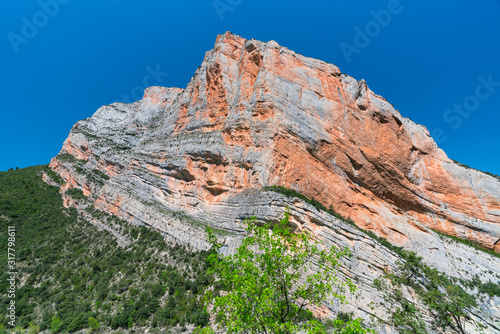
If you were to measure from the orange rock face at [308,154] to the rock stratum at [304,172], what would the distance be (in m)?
0.20

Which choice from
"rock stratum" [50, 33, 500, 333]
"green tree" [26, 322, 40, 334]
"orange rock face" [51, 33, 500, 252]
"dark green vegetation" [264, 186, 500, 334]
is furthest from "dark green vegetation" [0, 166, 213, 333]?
"dark green vegetation" [264, 186, 500, 334]

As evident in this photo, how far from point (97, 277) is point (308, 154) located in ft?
105

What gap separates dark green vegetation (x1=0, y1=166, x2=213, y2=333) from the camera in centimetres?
2161

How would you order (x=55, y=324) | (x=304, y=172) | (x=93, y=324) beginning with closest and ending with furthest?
(x=93, y=324) < (x=55, y=324) < (x=304, y=172)

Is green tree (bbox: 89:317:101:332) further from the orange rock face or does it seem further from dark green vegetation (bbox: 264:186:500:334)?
dark green vegetation (bbox: 264:186:500:334)

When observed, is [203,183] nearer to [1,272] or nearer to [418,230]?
[1,272]

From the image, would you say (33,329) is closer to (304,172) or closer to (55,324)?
(55,324)

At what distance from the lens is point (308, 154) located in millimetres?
35250

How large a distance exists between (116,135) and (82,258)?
46.5 meters

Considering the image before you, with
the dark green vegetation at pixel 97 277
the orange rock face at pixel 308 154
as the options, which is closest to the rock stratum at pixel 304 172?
the orange rock face at pixel 308 154

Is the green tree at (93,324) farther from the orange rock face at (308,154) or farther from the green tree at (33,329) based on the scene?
the orange rock face at (308,154)

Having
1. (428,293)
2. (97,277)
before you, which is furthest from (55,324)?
(428,293)

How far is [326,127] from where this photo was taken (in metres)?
38.4

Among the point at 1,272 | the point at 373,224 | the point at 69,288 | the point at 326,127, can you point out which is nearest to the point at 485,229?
the point at 373,224
